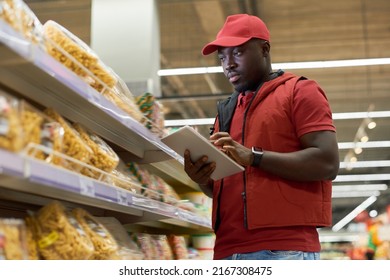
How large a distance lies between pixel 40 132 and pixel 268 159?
78cm

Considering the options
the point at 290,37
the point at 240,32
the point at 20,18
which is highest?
the point at 290,37

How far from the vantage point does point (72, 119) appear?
80.9 inches

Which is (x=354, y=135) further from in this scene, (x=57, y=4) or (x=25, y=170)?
(x=25, y=170)

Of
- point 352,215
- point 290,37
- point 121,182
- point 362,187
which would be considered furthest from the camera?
point 352,215

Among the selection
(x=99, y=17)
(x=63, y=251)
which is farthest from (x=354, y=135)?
(x=63, y=251)

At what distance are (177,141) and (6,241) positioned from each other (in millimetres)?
760

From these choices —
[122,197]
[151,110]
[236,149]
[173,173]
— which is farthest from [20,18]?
[173,173]

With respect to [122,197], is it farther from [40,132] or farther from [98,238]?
[40,132]

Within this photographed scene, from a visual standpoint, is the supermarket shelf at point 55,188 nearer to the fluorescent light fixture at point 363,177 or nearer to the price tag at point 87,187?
the price tag at point 87,187

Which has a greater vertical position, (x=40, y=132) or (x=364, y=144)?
(x=364, y=144)

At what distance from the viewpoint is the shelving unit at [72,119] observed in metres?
1.32

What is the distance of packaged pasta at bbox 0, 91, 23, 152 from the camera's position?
4.09 feet

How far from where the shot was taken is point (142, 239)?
2.76 meters
